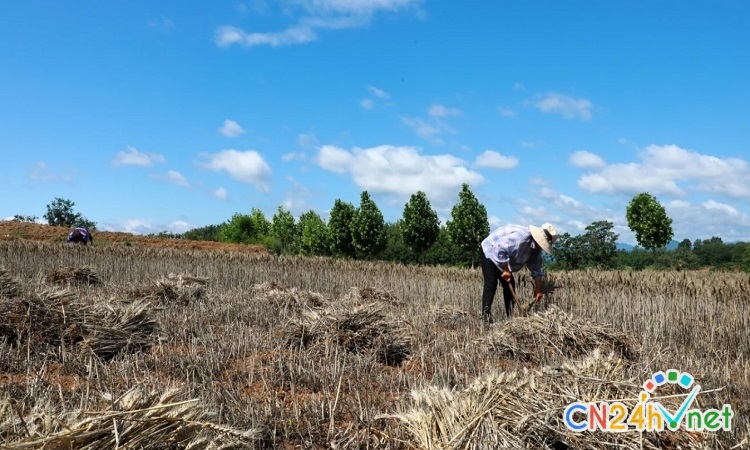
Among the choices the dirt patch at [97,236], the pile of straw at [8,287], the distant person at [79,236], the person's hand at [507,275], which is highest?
the dirt patch at [97,236]

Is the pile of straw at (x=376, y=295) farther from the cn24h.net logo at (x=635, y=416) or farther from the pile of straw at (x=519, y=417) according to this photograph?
the cn24h.net logo at (x=635, y=416)

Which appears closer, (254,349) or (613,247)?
(254,349)

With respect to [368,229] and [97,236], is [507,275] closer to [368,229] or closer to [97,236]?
[368,229]

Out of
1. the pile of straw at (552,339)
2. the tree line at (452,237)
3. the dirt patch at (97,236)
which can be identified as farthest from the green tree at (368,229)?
the pile of straw at (552,339)

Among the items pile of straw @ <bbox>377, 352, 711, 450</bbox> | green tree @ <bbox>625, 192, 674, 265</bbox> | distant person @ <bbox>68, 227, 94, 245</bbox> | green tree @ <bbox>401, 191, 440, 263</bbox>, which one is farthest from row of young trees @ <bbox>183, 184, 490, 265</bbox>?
pile of straw @ <bbox>377, 352, 711, 450</bbox>

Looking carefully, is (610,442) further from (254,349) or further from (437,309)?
(437,309)

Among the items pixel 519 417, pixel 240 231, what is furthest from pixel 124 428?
pixel 240 231

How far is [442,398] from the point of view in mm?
2850

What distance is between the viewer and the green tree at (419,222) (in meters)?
28.5

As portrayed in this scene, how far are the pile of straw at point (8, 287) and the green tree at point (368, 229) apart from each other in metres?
23.3

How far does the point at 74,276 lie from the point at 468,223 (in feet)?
66.4

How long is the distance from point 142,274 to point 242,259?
3637 mm

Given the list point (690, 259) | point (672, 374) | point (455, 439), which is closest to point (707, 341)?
point (672, 374)

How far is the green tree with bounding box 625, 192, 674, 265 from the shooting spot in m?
27.9
